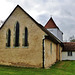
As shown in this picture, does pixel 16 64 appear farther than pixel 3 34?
No

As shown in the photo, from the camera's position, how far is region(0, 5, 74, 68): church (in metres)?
19.5

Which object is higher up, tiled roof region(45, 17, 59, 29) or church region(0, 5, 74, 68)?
tiled roof region(45, 17, 59, 29)

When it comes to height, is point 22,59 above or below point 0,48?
below

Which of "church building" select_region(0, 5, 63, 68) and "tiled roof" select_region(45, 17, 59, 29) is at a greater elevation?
"tiled roof" select_region(45, 17, 59, 29)

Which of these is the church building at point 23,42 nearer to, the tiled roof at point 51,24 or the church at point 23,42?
the church at point 23,42

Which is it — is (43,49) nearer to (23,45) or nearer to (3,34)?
(23,45)

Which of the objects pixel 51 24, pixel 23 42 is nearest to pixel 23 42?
pixel 23 42

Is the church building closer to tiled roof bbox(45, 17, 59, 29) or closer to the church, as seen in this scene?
the church

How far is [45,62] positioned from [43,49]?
177 centimetres

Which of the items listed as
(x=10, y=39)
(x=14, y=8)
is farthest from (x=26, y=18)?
(x=10, y=39)

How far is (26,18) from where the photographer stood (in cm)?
2081

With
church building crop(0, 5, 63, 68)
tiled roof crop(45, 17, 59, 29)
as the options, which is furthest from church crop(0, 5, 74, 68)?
tiled roof crop(45, 17, 59, 29)

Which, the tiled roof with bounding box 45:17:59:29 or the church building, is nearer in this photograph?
the church building

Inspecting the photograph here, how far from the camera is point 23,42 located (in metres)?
20.7
